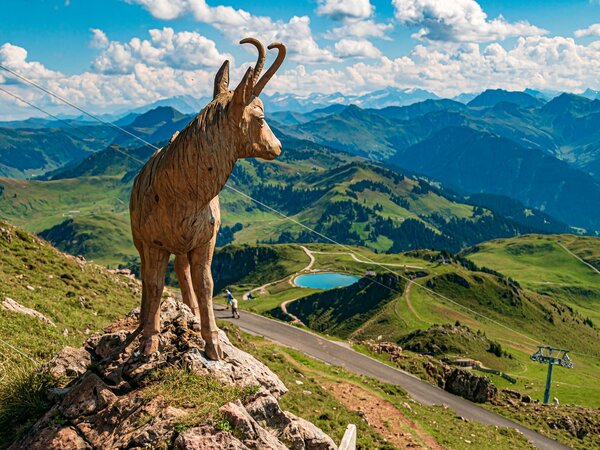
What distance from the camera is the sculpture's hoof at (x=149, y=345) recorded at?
1228 centimetres

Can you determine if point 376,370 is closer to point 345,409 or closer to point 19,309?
point 345,409

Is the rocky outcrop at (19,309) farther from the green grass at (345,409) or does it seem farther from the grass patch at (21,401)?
the green grass at (345,409)

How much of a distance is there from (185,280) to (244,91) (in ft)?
17.7

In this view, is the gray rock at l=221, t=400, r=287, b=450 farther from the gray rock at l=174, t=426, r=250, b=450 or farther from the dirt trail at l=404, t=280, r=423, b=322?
the dirt trail at l=404, t=280, r=423, b=322

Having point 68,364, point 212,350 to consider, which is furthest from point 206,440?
point 68,364

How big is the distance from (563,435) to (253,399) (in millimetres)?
40590

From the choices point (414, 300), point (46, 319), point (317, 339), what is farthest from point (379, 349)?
point (414, 300)

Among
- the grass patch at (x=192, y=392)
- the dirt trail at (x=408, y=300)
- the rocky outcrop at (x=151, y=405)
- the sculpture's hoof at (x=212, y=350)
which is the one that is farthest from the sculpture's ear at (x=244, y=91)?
the dirt trail at (x=408, y=300)

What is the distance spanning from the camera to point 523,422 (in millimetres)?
44219

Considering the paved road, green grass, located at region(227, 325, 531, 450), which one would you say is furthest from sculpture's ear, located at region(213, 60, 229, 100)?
the paved road

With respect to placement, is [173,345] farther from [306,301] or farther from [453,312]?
[306,301]

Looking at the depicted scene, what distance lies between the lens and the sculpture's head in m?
11.4

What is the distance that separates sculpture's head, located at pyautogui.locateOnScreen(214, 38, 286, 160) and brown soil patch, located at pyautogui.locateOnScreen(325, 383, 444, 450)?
1511 cm

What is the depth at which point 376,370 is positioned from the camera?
44281mm
